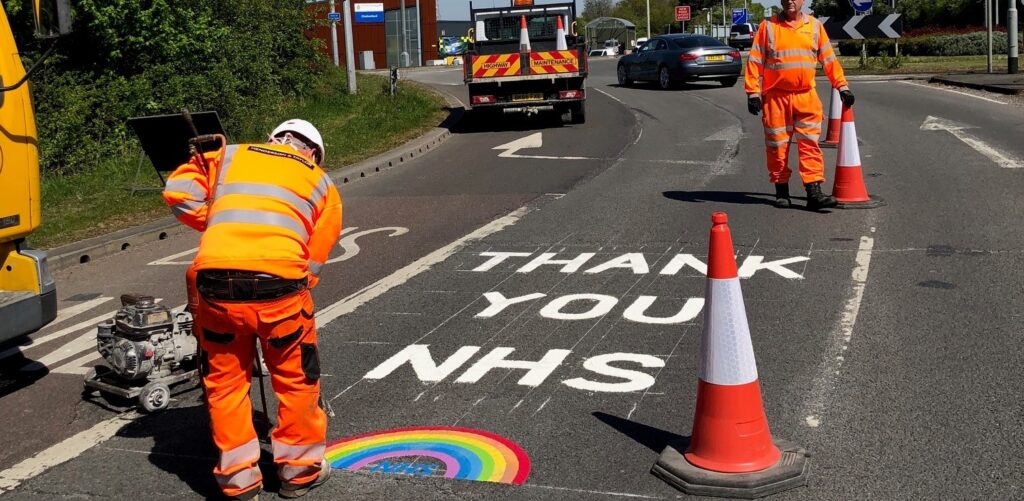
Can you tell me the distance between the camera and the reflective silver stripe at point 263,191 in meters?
4.44

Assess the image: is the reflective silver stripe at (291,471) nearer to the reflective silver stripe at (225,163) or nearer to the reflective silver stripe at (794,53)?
the reflective silver stripe at (225,163)

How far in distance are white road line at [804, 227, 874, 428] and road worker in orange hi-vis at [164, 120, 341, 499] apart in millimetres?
2318

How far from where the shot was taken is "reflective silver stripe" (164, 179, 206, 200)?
4.66 m

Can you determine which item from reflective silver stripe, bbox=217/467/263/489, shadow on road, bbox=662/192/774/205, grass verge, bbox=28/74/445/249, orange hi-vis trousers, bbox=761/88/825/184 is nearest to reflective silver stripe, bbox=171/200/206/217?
reflective silver stripe, bbox=217/467/263/489

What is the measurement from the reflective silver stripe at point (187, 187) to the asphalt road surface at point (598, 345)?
4.04 ft

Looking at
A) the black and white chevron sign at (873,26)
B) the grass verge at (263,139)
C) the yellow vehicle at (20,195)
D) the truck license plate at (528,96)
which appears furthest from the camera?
the black and white chevron sign at (873,26)

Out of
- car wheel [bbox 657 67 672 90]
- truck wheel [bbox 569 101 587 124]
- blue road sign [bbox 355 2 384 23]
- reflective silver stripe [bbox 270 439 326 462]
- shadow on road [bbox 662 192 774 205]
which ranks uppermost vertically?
blue road sign [bbox 355 2 384 23]

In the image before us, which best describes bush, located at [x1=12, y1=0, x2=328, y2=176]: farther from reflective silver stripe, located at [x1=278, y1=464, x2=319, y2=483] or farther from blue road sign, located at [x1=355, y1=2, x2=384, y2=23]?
blue road sign, located at [x1=355, y1=2, x2=384, y2=23]

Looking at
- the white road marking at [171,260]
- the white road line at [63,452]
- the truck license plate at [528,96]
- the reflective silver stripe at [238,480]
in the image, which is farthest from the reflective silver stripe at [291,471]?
the truck license plate at [528,96]

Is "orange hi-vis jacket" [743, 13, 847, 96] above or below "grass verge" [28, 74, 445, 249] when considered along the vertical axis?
above

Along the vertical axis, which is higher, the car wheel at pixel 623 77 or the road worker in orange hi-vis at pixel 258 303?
the car wheel at pixel 623 77

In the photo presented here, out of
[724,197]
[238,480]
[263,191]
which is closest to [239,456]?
[238,480]

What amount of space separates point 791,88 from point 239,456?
7773 mm

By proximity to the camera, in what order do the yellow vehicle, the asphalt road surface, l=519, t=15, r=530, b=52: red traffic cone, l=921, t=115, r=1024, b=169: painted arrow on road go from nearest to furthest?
1. the asphalt road surface
2. the yellow vehicle
3. l=921, t=115, r=1024, b=169: painted arrow on road
4. l=519, t=15, r=530, b=52: red traffic cone
